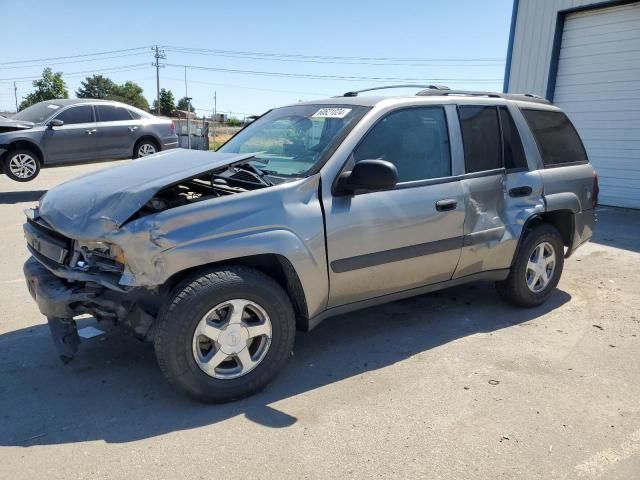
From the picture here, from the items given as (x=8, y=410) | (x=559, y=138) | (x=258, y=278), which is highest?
(x=559, y=138)

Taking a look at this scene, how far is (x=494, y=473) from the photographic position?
2.42 metres

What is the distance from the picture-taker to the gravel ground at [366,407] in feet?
8.11

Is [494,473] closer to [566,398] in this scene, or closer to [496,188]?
[566,398]

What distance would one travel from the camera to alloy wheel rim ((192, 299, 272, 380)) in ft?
9.36

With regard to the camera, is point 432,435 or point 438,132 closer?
point 432,435

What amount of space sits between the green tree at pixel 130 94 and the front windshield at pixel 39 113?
7546cm

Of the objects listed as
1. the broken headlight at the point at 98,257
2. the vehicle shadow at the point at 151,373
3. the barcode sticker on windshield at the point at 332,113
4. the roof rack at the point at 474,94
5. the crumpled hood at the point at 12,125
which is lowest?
the vehicle shadow at the point at 151,373

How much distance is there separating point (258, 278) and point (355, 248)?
2.26 ft

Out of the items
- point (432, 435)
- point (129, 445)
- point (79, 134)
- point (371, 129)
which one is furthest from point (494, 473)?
point (79, 134)

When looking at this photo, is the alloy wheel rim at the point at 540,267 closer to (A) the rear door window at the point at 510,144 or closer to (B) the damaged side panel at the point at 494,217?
(B) the damaged side panel at the point at 494,217

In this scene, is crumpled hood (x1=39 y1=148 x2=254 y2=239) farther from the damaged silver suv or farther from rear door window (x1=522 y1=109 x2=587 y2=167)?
rear door window (x1=522 y1=109 x2=587 y2=167)

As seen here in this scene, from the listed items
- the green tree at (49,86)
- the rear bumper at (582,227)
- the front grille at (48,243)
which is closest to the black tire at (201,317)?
the front grille at (48,243)

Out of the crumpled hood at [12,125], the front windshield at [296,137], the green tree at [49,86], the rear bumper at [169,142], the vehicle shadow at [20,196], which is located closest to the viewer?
the front windshield at [296,137]

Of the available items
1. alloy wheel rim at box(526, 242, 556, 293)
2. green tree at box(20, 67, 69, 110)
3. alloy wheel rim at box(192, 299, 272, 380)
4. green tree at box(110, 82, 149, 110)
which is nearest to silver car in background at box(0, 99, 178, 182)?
alloy wheel rim at box(192, 299, 272, 380)
